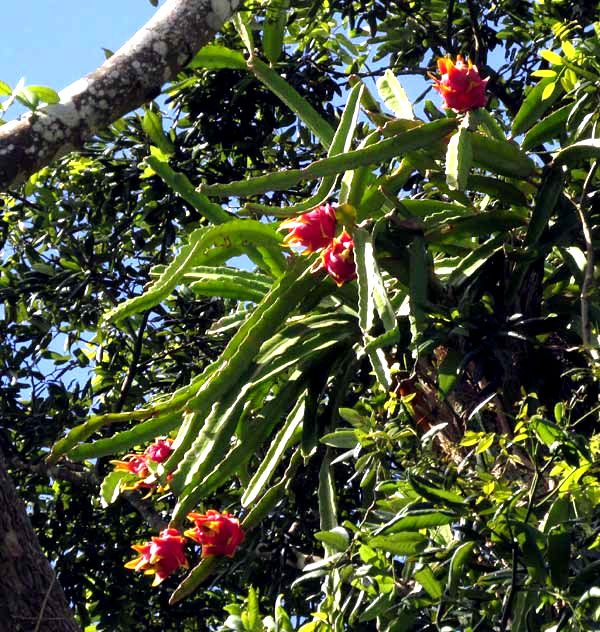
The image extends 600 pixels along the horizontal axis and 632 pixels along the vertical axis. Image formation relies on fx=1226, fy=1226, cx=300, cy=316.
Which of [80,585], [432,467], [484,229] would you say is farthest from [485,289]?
[80,585]

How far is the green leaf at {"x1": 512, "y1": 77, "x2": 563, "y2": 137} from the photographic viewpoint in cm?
326

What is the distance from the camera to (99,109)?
331 cm

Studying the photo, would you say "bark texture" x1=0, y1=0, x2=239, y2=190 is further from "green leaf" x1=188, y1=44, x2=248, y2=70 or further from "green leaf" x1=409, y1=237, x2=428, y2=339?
"green leaf" x1=409, y1=237, x2=428, y2=339

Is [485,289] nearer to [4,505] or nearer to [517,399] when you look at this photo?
[517,399]

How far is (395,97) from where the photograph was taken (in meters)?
3.52

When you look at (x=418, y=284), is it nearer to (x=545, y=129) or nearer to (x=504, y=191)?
(x=504, y=191)

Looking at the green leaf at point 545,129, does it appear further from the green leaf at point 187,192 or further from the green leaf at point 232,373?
the green leaf at point 187,192

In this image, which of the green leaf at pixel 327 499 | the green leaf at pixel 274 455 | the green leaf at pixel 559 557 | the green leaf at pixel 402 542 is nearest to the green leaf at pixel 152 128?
the green leaf at pixel 274 455

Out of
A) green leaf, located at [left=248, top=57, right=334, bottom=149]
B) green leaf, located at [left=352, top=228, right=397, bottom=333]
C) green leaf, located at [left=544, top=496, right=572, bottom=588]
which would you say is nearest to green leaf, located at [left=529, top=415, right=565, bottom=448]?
green leaf, located at [left=544, top=496, right=572, bottom=588]

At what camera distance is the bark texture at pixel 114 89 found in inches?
126

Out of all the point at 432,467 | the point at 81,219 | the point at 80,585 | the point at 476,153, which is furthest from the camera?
the point at 81,219

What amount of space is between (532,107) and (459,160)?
0.48 metres

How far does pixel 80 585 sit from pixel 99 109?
2.39 metres

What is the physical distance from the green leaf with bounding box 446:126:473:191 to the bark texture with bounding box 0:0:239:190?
0.88 metres
